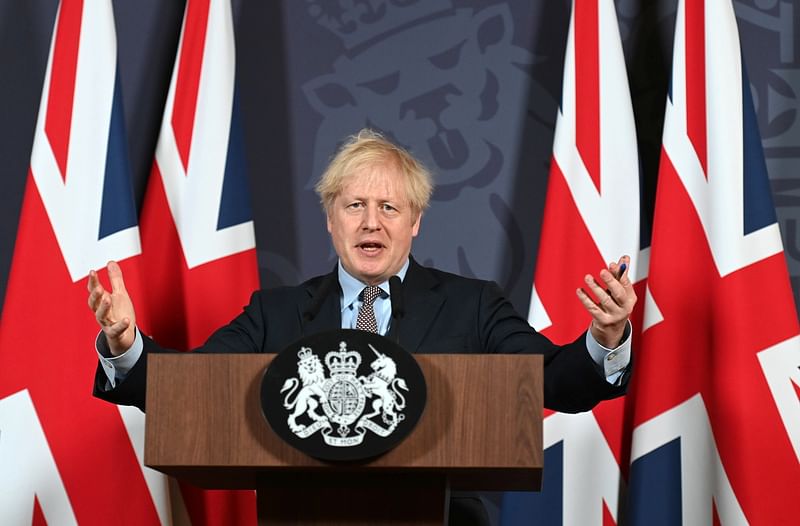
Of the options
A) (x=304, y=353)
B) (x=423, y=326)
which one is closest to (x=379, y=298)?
(x=423, y=326)

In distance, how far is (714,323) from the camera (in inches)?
111

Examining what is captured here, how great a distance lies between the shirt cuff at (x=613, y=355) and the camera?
1782mm

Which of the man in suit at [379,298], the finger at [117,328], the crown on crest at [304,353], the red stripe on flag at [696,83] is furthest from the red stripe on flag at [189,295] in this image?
the crown on crest at [304,353]

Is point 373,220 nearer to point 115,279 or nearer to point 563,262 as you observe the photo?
point 115,279

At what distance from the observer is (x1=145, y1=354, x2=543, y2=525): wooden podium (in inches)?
58.4

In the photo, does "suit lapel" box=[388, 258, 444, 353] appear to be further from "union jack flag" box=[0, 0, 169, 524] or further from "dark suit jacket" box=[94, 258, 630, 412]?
"union jack flag" box=[0, 0, 169, 524]

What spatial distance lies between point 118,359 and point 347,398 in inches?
22.6

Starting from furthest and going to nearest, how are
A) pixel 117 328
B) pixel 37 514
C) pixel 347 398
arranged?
pixel 37 514 < pixel 117 328 < pixel 347 398

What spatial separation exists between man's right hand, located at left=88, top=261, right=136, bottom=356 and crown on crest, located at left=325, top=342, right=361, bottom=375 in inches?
18.4

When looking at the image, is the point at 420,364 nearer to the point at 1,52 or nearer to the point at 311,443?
the point at 311,443

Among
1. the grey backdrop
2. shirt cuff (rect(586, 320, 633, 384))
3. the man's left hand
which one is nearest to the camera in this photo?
the man's left hand

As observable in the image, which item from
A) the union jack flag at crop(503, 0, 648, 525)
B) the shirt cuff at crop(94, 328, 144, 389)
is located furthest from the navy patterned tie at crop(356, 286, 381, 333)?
the union jack flag at crop(503, 0, 648, 525)

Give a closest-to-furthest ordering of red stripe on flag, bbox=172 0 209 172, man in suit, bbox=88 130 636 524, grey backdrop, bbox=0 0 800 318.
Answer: man in suit, bbox=88 130 636 524, red stripe on flag, bbox=172 0 209 172, grey backdrop, bbox=0 0 800 318

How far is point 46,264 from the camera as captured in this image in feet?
9.32
